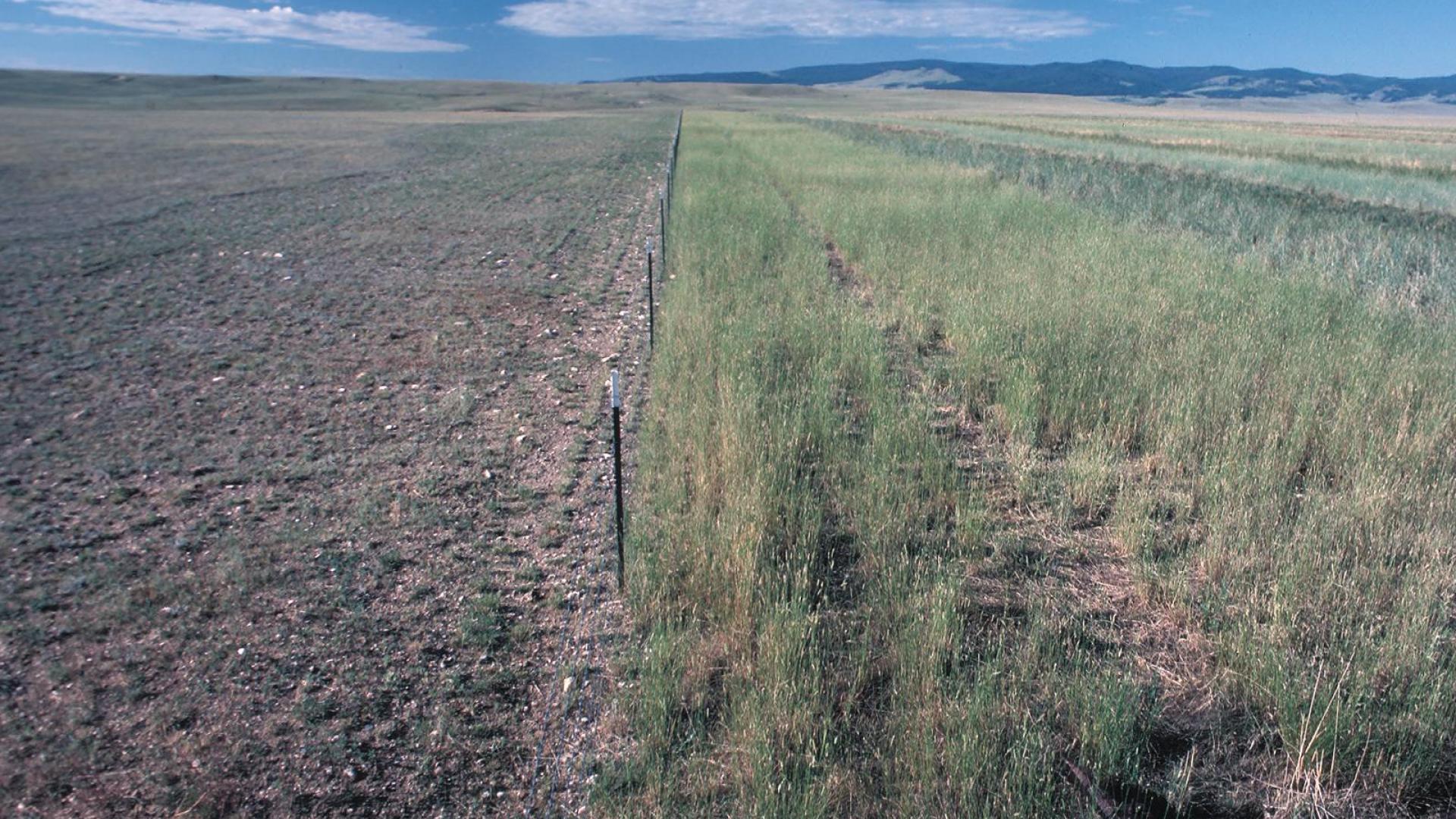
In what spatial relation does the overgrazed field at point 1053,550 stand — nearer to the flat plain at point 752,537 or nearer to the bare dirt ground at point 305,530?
the flat plain at point 752,537

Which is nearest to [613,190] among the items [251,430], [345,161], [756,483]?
[345,161]

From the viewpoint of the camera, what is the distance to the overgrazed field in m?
3.12

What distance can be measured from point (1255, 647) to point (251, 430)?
643cm

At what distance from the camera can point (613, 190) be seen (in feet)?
76.0

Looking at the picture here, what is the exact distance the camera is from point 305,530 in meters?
5.17

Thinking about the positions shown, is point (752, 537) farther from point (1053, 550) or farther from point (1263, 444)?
point (1263, 444)

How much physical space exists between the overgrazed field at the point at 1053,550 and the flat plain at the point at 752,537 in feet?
0.08

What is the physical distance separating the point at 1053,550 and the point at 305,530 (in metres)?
4.08

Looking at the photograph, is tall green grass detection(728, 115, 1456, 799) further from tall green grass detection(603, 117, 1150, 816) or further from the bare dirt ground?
the bare dirt ground

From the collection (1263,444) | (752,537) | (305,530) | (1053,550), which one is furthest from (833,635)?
(1263,444)

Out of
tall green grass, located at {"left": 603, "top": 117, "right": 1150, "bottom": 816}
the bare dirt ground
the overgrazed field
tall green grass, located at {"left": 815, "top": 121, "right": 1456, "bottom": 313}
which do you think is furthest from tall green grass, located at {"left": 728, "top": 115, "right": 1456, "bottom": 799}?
the bare dirt ground

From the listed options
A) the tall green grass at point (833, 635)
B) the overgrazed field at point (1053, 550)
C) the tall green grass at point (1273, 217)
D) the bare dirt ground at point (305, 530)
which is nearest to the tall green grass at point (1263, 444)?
the overgrazed field at point (1053, 550)

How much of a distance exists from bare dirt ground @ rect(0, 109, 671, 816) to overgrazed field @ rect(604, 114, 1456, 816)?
0.59 meters

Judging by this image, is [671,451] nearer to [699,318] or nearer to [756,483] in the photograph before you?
[756,483]
